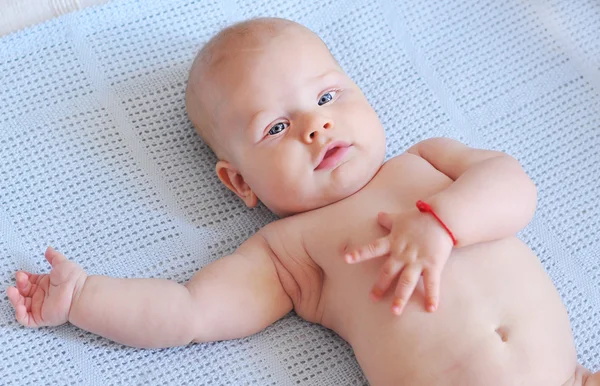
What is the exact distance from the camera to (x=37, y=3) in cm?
177

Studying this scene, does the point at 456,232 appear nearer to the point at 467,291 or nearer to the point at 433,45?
the point at 467,291

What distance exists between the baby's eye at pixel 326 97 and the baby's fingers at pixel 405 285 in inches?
13.9

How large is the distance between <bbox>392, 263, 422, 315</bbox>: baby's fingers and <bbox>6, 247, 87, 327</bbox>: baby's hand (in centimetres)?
52

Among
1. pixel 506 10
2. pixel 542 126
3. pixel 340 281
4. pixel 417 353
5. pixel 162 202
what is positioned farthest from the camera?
pixel 506 10

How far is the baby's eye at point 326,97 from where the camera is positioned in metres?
1.42

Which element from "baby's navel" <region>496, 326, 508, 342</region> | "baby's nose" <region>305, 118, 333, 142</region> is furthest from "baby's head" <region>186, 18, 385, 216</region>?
"baby's navel" <region>496, 326, 508, 342</region>

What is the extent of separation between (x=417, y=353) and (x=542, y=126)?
2.19 ft

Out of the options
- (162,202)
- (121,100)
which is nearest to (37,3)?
(121,100)

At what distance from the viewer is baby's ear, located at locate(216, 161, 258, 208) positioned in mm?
1492

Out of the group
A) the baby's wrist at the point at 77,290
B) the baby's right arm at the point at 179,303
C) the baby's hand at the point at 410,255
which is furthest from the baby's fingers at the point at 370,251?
the baby's wrist at the point at 77,290

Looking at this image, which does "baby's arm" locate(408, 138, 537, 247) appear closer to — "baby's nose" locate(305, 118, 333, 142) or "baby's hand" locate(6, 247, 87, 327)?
"baby's nose" locate(305, 118, 333, 142)

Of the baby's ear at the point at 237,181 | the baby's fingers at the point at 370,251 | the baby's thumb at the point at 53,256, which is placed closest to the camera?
the baby's fingers at the point at 370,251

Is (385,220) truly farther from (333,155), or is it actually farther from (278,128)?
(278,128)

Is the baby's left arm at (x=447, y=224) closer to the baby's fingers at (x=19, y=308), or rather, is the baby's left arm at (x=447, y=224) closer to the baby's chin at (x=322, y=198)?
the baby's chin at (x=322, y=198)
